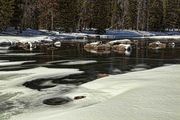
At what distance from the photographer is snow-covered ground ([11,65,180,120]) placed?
10.4 m

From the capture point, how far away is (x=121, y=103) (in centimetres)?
1191

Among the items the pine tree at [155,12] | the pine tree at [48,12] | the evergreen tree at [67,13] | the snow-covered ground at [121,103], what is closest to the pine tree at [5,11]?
the pine tree at [48,12]

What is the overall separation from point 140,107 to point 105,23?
8258cm

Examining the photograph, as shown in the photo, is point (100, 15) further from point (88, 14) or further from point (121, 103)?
point (121, 103)

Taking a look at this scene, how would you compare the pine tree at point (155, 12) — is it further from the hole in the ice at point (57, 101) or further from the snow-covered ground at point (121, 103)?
the hole in the ice at point (57, 101)

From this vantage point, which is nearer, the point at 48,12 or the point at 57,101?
the point at 57,101

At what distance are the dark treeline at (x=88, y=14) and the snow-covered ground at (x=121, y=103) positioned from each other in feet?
168

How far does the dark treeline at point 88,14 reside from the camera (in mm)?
73150

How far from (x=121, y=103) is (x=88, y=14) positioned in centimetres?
8302

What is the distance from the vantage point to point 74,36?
7838 cm

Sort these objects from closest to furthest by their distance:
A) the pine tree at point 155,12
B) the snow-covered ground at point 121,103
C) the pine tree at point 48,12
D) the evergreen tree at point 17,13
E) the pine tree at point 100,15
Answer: the snow-covered ground at point 121,103 < the evergreen tree at point 17,13 < the pine tree at point 48,12 < the pine tree at point 100,15 < the pine tree at point 155,12

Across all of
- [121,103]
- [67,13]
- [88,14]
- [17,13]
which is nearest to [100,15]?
[88,14]

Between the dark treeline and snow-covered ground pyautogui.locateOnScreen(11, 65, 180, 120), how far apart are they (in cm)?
5106

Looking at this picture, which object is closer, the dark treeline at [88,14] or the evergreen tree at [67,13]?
the dark treeline at [88,14]
